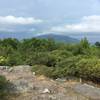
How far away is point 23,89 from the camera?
1084cm

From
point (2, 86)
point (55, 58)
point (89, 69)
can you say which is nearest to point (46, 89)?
point (2, 86)

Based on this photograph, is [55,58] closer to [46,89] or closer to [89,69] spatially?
[89,69]

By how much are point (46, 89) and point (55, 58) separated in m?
4.62

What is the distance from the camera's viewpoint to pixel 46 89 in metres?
10.7

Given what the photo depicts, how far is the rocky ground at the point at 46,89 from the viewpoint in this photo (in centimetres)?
1023

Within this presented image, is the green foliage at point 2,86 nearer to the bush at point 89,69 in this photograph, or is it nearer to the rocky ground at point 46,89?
the rocky ground at point 46,89

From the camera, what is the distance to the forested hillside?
12.8 meters

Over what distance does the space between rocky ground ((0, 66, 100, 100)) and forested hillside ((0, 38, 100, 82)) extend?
0.81m

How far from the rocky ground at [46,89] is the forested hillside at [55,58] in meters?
0.81

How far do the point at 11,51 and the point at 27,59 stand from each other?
2.93m

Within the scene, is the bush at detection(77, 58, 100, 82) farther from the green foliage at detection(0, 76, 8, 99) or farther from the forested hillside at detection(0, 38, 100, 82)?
the green foliage at detection(0, 76, 8, 99)

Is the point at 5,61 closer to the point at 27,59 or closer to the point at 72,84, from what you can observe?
the point at 27,59

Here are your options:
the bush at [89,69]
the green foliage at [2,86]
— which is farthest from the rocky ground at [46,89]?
the bush at [89,69]

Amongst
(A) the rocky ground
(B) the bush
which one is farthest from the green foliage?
(B) the bush
